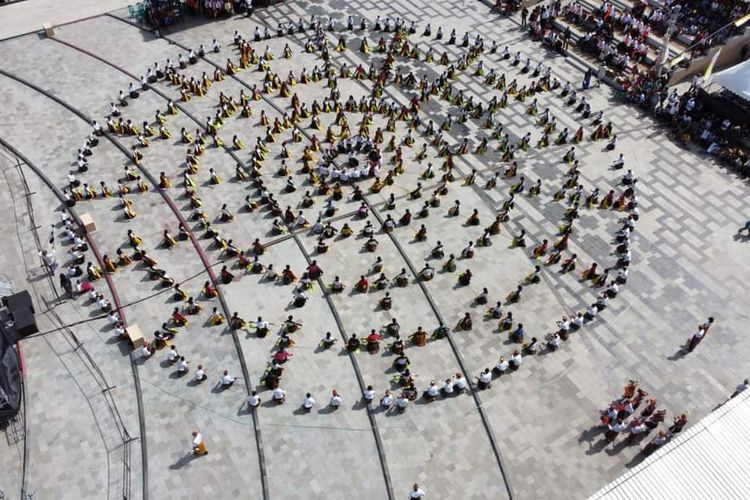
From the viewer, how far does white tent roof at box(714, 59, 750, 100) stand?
48.1 m

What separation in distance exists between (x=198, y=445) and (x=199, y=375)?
4222mm

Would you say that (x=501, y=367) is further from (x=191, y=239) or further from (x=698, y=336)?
(x=191, y=239)

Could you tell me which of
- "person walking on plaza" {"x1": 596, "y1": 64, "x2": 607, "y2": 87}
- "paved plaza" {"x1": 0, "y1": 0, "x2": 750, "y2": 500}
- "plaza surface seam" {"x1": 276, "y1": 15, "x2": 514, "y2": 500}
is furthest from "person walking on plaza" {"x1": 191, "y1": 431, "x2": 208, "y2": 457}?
"person walking on plaza" {"x1": 596, "y1": 64, "x2": 607, "y2": 87}

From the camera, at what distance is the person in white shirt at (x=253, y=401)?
34.2 meters

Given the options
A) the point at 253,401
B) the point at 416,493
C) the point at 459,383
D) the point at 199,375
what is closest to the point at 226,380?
the point at 199,375

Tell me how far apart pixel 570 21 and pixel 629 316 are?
33.7 meters

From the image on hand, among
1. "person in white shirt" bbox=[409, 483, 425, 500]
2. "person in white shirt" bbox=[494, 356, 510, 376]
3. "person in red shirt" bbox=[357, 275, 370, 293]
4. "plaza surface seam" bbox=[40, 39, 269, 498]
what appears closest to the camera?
"person in white shirt" bbox=[409, 483, 425, 500]

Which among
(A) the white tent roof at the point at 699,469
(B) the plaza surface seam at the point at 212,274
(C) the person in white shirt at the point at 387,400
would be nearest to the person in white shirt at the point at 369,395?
(C) the person in white shirt at the point at 387,400

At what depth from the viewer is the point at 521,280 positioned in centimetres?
4088

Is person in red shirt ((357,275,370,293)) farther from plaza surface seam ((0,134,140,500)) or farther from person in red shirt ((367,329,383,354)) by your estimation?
plaza surface seam ((0,134,140,500))

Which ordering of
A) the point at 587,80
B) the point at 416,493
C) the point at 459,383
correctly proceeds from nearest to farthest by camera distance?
the point at 416,493
the point at 459,383
the point at 587,80

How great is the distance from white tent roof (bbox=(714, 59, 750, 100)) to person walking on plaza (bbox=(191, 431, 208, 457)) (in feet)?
140

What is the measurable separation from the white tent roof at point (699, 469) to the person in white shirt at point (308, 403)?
1519cm

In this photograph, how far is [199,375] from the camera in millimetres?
35469
